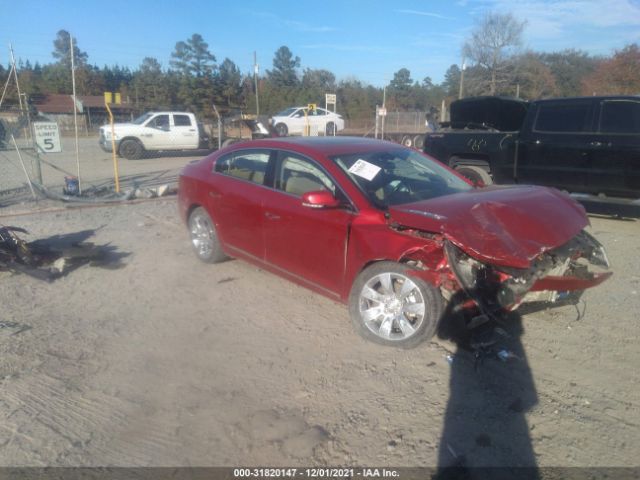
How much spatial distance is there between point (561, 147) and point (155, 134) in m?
14.8

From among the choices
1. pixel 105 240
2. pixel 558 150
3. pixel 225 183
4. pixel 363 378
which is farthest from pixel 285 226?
pixel 558 150

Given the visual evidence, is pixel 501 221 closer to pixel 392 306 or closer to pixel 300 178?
pixel 392 306

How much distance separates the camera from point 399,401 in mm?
3025

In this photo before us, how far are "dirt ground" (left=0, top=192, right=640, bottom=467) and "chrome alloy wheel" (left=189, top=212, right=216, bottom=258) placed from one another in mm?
682

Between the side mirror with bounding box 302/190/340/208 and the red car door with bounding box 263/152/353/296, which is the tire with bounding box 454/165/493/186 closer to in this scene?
the red car door with bounding box 263/152/353/296

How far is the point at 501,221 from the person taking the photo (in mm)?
3350

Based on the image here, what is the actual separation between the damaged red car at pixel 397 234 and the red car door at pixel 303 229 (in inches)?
0.4

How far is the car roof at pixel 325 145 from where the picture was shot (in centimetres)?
430

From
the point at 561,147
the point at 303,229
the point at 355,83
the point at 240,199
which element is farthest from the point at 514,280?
the point at 355,83

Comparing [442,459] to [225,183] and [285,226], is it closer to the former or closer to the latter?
[285,226]

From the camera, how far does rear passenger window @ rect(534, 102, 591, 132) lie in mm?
7129

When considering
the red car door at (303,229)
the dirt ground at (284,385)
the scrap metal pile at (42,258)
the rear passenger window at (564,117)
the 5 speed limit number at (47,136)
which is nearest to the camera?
the dirt ground at (284,385)

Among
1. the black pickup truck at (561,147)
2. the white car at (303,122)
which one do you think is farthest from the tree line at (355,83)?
the black pickup truck at (561,147)

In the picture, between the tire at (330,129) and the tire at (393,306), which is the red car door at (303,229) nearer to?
the tire at (393,306)
